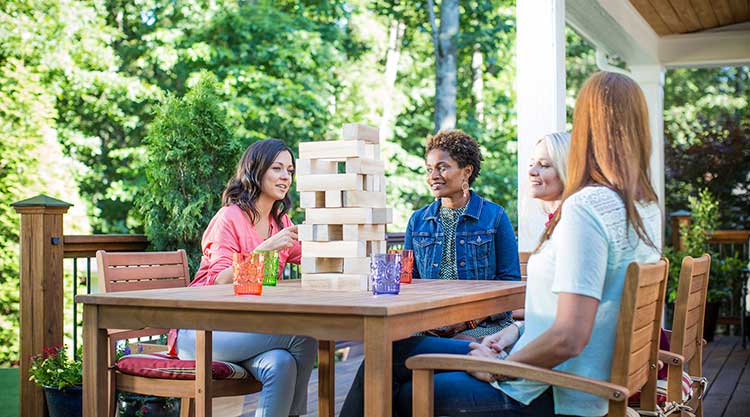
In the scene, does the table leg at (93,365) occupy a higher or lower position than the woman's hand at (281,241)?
lower

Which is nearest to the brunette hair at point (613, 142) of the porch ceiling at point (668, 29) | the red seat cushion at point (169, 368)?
the red seat cushion at point (169, 368)

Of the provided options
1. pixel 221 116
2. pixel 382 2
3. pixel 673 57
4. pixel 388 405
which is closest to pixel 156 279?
pixel 388 405

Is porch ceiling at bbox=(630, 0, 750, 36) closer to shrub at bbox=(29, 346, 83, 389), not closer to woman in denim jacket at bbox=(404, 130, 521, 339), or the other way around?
woman in denim jacket at bbox=(404, 130, 521, 339)

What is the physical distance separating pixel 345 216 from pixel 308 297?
0.35m

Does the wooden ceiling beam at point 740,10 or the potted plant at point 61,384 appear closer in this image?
the potted plant at point 61,384

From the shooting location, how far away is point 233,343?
2945mm

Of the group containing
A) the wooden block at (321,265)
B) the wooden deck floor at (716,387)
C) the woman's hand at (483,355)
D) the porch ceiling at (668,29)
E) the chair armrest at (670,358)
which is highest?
the porch ceiling at (668,29)

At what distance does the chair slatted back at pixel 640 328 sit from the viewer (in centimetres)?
195

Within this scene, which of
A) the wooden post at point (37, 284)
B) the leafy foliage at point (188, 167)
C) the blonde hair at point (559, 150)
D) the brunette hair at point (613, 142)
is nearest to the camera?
the brunette hair at point (613, 142)

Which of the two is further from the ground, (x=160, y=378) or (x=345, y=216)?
(x=345, y=216)

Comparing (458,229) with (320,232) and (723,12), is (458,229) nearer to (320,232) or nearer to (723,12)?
(320,232)

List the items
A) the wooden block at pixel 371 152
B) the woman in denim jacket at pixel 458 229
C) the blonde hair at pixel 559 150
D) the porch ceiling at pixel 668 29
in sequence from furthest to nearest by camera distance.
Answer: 1. the porch ceiling at pixel 668 29
2. the woman in denim jacket at pixel 458 229
3. the wooden block at pixel 371 152
4. the blonde hair at pixel 559 150

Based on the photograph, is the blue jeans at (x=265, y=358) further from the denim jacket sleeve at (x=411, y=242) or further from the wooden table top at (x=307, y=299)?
the denim jacket sleeve at (x=411, y=242)

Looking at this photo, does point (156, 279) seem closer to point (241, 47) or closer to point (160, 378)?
point (160, 378)
